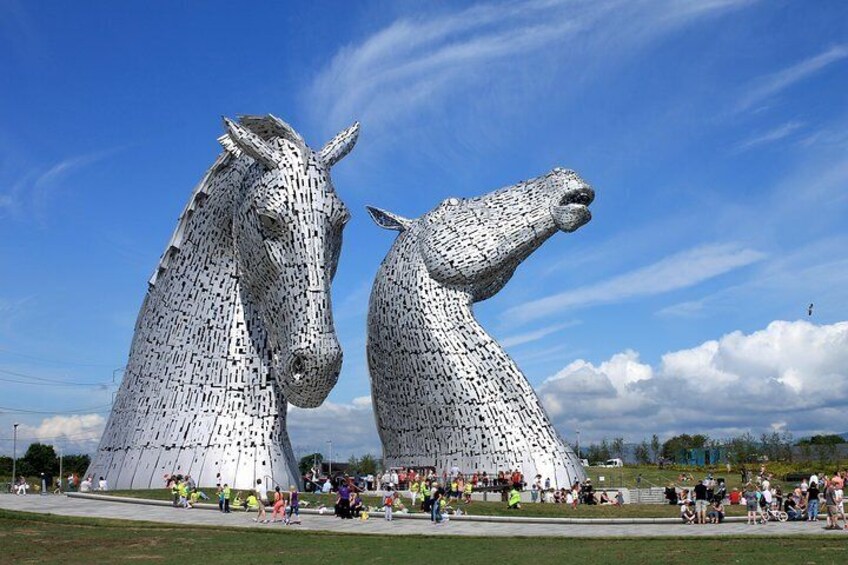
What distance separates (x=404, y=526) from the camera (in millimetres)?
16234

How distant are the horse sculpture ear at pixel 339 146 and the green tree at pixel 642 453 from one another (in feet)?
177

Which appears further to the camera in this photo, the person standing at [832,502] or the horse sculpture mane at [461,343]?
the horse sculpture mane at [461,343]

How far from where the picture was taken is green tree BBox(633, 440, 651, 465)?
217ft

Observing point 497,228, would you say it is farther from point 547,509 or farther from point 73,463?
point 73,463

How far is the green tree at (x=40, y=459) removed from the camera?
2448 inches

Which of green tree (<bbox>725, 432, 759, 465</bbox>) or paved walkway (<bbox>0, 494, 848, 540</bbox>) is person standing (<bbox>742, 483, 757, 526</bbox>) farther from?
green tree (<bbox>725, 432, 759, 465</bbox>)

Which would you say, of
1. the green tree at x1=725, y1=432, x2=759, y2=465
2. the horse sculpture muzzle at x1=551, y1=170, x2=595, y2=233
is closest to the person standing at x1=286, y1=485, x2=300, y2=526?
the horse sculpture muzzle at x1=551, y1=170, x2=595, y2=233

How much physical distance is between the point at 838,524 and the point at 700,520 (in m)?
2.49

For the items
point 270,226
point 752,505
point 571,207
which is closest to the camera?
point 270,226

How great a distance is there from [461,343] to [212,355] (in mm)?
9507

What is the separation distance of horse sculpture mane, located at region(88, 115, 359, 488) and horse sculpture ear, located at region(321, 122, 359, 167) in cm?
3

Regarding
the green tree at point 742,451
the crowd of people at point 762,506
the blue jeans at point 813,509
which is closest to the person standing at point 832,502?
the crowd of people at point 762,506

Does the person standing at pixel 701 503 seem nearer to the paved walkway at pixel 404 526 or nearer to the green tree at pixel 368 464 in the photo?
the paved walkway at pixel 404 526

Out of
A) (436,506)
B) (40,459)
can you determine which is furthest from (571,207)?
(40,459)
